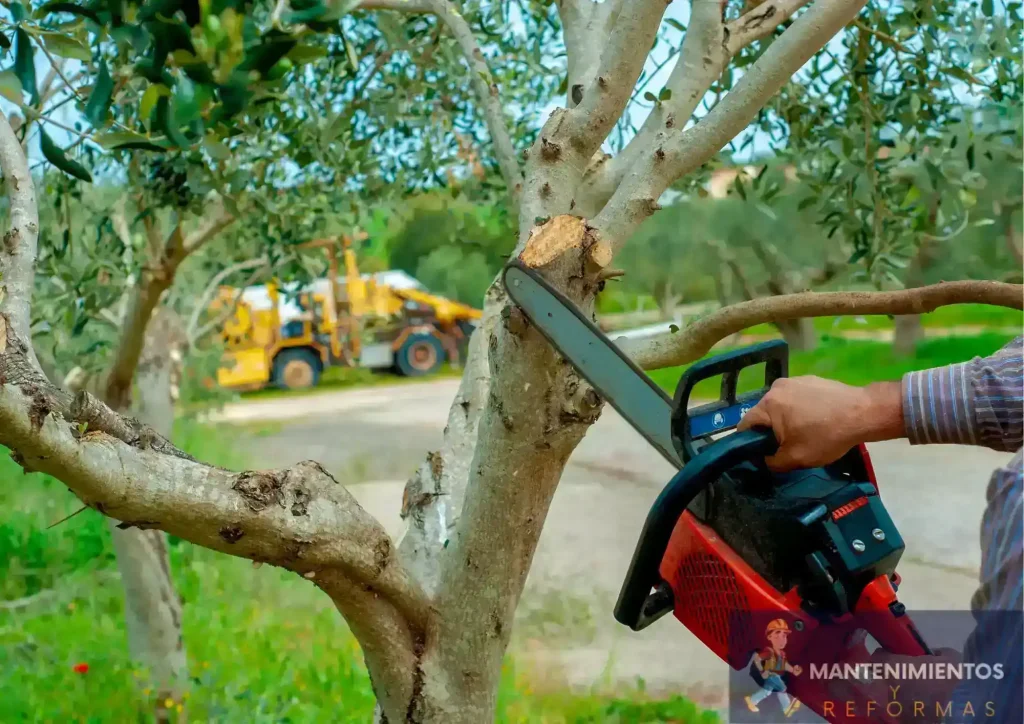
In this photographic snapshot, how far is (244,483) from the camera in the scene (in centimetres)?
115

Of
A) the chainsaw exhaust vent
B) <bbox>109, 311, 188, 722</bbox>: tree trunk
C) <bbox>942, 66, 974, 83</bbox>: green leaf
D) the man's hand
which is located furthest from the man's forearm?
<bbox>109, 311, 188, 722</bbox>: tree trunk

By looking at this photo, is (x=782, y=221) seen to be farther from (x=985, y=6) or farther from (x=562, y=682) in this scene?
(x=985, y=6)

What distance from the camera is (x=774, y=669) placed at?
1.15 meters

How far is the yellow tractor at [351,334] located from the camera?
12430 millimetres

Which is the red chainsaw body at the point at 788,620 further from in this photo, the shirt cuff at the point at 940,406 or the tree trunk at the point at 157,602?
the tree trunk at the point at 157,602

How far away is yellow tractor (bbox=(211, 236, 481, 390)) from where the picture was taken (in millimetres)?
12430

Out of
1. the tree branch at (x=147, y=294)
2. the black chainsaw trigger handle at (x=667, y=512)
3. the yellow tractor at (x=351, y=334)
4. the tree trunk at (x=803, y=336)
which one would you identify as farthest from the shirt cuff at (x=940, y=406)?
the yellow tractor at (x=351, y=334)

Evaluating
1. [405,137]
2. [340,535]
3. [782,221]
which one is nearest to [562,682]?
[405,137]

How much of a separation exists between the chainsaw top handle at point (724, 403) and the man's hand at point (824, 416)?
0.12 metres

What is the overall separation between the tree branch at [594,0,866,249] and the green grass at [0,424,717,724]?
244 centimetres

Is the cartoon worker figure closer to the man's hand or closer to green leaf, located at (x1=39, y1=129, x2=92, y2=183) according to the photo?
the man's hand

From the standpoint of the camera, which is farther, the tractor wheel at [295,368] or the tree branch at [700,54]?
the tractor wheel at [295,368]

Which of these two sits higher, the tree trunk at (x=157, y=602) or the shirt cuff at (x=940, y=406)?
the shirt cuff at (x=940, y=406)

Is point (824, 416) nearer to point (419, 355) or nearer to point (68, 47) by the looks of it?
point (68, 47)
